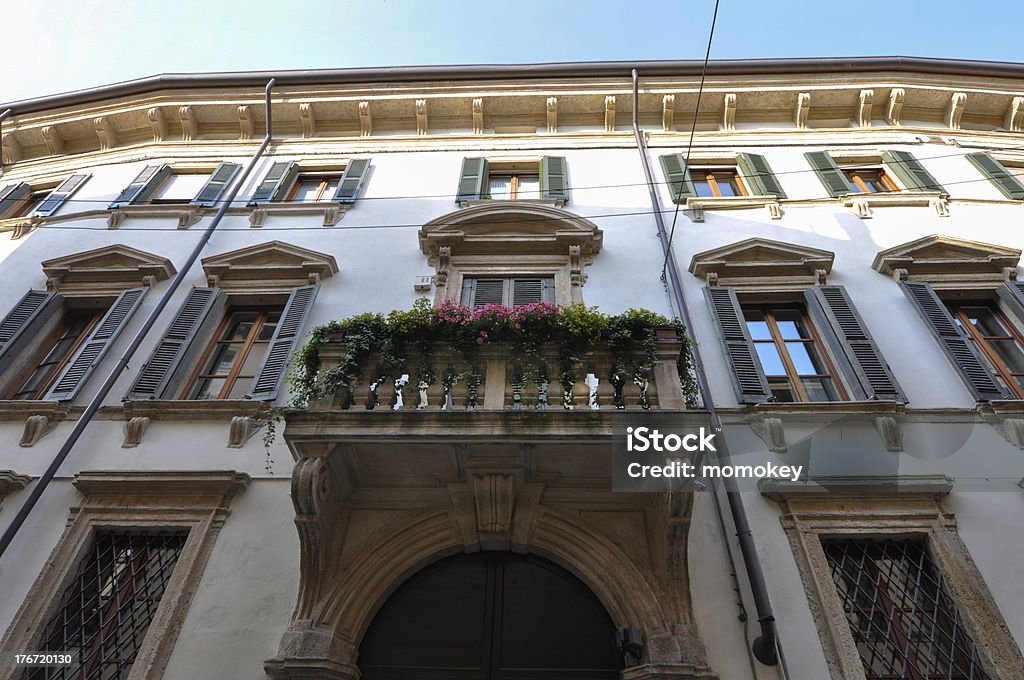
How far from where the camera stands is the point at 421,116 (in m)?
11.4

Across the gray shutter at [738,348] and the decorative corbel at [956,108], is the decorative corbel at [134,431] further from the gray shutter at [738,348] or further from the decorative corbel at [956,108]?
the decorative corbel at [956,108]

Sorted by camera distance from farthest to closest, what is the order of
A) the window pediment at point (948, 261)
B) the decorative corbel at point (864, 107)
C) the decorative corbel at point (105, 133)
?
the decorative corbel at point (105, 133), the decorative corbel at point (864, 107), the window pediment at point (948, 261)

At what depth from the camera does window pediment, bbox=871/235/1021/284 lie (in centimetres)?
759

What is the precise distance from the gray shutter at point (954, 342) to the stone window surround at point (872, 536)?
1.43m

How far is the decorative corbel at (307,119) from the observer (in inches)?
449

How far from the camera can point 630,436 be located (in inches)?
184

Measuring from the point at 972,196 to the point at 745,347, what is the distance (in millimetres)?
5478

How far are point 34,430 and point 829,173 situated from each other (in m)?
10.8

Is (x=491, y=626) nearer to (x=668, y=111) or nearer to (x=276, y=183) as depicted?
(x=276, y=183)

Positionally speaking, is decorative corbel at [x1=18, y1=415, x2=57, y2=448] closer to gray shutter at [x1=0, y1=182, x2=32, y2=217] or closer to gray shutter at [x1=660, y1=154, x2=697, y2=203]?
gray shutter at [x1=0, y1=182, x2=32, y2=217]

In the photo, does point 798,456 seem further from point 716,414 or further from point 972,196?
point 972,196

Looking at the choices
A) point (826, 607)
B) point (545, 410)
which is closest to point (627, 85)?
point (545, 410)

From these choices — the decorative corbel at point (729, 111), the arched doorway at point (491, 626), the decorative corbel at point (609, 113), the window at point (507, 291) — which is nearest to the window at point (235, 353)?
the window at point (507, 291)

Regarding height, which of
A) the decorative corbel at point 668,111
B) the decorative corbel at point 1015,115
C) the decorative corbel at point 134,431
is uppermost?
the decorative corbel at point 1015,115
